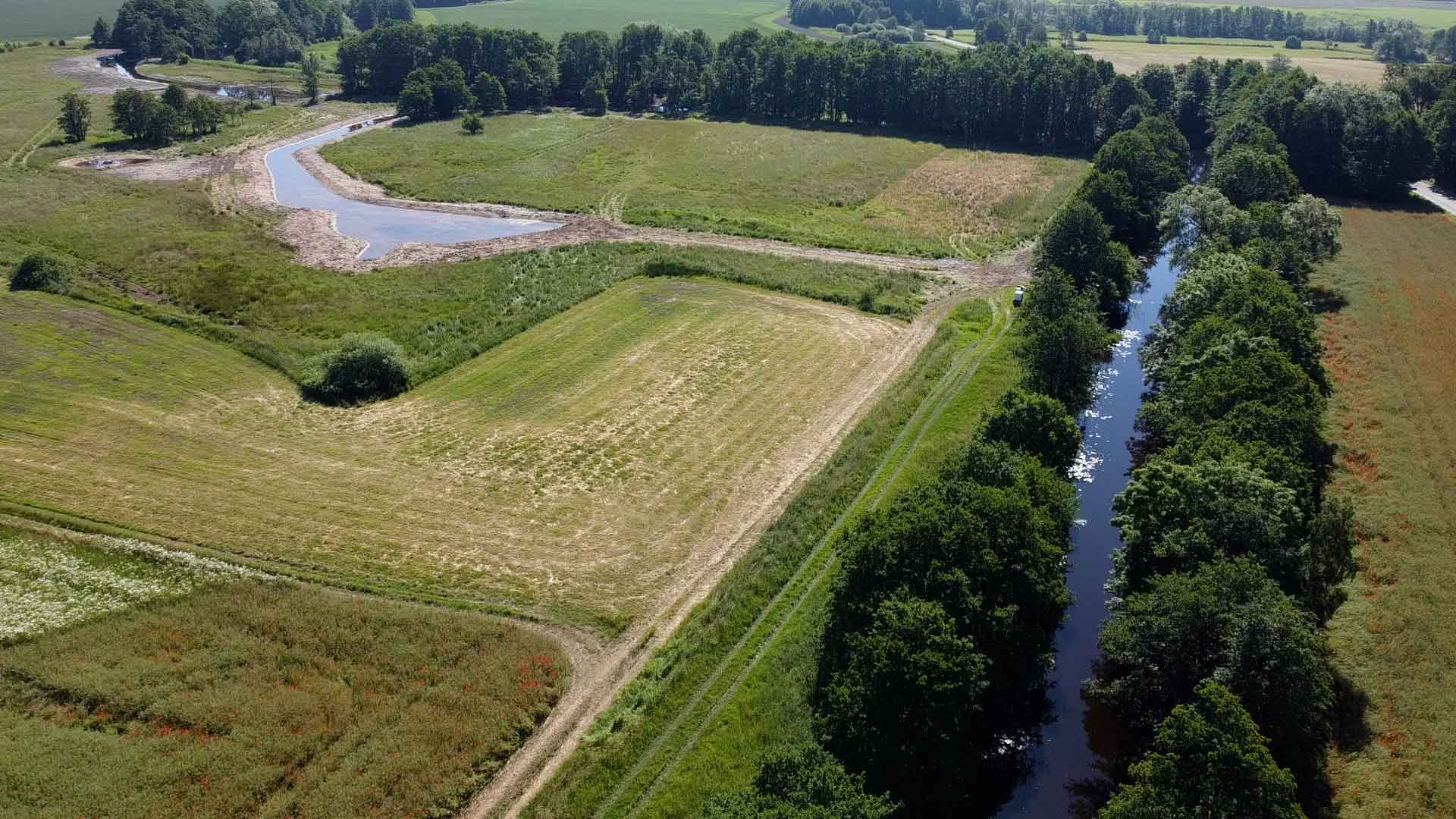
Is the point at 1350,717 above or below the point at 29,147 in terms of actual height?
below

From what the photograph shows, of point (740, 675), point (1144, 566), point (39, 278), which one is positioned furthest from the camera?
point (39, 278)

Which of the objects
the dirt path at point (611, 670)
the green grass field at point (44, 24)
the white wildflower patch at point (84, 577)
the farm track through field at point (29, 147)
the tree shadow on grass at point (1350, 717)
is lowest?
the tree shadow on grass at point (1350, 717)

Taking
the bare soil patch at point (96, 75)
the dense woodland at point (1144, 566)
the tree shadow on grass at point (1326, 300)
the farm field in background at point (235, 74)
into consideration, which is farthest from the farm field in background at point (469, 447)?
the farm field in background at point (235, 74)

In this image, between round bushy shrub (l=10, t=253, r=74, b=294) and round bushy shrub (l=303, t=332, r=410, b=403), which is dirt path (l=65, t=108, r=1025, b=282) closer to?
round bushy shrub (l=10, t=253, r=74, b=294)

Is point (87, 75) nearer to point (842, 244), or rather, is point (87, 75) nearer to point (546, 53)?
point (546, 53)

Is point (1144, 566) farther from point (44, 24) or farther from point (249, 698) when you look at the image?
point (44, 24)

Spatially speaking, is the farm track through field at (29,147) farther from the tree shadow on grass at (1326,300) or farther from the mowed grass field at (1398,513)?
the tree shadow on grass at (1326,300)

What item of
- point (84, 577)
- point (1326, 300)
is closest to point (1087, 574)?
point (84, 577)
